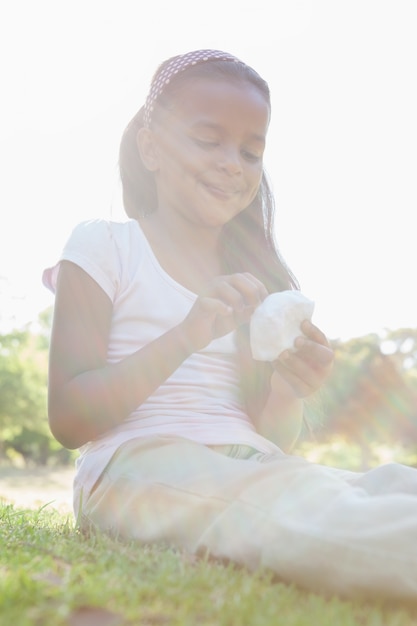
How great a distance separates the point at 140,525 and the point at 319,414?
1.63 meters

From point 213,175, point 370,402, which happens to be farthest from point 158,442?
point 370,402

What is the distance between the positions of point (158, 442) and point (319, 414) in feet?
4.83

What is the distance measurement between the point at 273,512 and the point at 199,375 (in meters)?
1.13

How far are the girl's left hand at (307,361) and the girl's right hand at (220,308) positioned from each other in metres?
0.34

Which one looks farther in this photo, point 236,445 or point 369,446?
point 369,446

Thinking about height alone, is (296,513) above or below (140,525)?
above

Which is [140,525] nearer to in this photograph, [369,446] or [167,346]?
[167,346]

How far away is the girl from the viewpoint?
259 centimetres

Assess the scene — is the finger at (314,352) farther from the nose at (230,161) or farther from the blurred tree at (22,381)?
the blurred tree at (22,381)

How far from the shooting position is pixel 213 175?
3734 millimetres

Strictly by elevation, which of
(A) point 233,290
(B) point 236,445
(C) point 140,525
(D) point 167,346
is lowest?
(C) point 140,525

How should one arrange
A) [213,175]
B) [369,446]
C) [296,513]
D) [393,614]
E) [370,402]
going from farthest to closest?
[369,446], [370,402], [213,175], [296,513], [393,614]

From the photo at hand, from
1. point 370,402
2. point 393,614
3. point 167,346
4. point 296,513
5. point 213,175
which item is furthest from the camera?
point 370,402

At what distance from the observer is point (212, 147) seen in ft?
12.2
